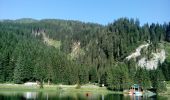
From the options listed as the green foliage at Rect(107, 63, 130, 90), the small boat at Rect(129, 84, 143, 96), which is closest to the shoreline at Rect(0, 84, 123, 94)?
the green foliage at Rect(107, 63, 130, 90)

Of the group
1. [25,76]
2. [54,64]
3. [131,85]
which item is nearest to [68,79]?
[54,64]

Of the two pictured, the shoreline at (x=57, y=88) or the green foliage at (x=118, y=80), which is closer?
the shoreline at (x=57, y=88)

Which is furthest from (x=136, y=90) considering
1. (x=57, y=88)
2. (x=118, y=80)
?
(x=57, y=88)

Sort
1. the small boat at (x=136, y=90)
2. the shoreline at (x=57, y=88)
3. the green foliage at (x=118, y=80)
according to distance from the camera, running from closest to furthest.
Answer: the small boat at (x=136, y=90), the shoreline at (x=57, y=88), the green foliage at (x=118, y=80)

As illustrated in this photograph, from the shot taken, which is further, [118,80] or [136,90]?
[118,80]

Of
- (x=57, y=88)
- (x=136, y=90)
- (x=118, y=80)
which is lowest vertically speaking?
(x=136, y=90)

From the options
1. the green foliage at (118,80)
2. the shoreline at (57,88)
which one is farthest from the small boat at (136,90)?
the shoreline at (57,88)

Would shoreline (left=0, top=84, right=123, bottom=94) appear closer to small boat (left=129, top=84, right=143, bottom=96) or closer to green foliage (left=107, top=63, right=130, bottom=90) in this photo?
green foliage (left=107, top=63, right=130, bottom=90)

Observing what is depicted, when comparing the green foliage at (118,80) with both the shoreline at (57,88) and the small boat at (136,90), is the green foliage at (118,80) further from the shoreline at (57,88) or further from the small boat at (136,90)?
the shoreline at (57,88)

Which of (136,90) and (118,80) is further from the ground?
(118,80)

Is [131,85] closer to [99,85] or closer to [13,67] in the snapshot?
[99,85]

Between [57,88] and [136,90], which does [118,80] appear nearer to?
[136,90]

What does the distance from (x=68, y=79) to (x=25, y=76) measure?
81.6ft

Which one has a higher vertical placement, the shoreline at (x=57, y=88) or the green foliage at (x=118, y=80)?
the green foliage at (x=118, y=80)
